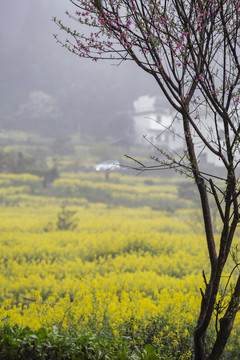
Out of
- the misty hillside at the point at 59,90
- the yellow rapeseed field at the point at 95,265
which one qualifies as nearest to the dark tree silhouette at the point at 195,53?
the yellow rapeseed field at the point at 95,265

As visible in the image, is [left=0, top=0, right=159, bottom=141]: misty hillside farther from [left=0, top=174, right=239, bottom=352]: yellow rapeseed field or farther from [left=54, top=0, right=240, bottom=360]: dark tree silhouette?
[left=54, top=0, right=240, bottom=360]: dark tree silhouette

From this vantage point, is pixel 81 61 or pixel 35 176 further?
pixel 81 61

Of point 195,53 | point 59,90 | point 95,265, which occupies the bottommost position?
point 95,265

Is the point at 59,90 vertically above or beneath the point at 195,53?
above

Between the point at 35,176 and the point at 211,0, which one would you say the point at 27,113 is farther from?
the point at 211,0

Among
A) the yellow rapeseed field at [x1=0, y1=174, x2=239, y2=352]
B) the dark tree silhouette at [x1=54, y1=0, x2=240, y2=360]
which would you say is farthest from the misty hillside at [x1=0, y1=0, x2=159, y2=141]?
the dark tree silhouette at [x1=54, y1=0, x2=240, y2=360]

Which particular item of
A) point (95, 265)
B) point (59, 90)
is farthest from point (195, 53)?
point (59, 90)

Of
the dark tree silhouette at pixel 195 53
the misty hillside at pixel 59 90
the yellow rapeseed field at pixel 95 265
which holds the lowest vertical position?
the yellow rapeseed field at pixel 95 265

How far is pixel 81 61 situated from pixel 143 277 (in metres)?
86.1

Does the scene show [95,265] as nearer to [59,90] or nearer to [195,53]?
[195,53]

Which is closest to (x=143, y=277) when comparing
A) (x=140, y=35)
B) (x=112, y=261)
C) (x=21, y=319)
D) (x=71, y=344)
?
(x=112, y=261)

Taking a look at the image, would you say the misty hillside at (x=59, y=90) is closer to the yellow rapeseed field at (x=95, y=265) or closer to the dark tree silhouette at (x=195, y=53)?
the yellow rapeseed field at (x=95, y=265)

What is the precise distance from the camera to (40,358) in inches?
117

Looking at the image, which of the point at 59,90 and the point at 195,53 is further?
the point at 59,90
